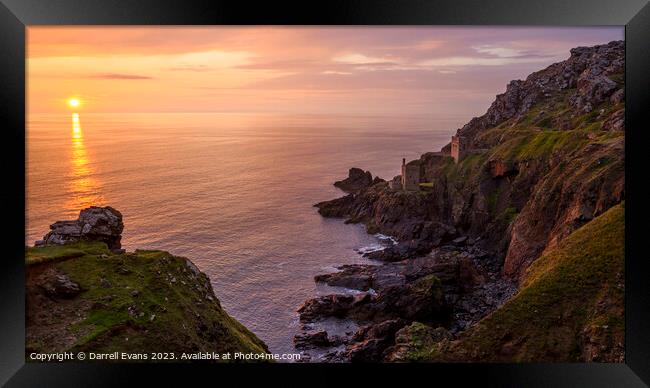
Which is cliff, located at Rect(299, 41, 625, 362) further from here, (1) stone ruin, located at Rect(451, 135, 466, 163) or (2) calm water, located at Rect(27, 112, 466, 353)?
(2) calm water, located at Rect(27, 112, 466, 353)

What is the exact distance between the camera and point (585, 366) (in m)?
12.3

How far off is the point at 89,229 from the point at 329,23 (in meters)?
9.19

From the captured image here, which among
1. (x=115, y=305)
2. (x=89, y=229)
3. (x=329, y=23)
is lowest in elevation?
(x=115, y=305)

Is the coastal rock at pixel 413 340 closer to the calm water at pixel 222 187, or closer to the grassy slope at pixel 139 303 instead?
the calm water at pixel 222 187

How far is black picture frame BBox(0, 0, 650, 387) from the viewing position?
11.8 m

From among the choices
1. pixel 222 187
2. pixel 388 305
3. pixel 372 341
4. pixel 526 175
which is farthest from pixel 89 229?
pixel 526 175

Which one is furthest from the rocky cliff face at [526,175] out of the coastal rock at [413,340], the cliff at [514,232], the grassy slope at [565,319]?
the coastal rock at [413,340]

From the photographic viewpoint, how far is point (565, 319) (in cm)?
1411

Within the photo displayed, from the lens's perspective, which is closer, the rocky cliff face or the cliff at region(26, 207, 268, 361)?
the cliff at region(26, 207, 268, 361)

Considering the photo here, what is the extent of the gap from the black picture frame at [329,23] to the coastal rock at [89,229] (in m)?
1.95

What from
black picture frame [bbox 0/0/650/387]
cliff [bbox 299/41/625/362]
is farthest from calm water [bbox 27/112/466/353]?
cliff [bbox 299/41/625/362]

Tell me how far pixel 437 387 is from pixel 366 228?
2978cm

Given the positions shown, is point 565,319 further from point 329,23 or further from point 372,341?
point 329,23

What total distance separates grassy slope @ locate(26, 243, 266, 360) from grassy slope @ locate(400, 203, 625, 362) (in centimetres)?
672
